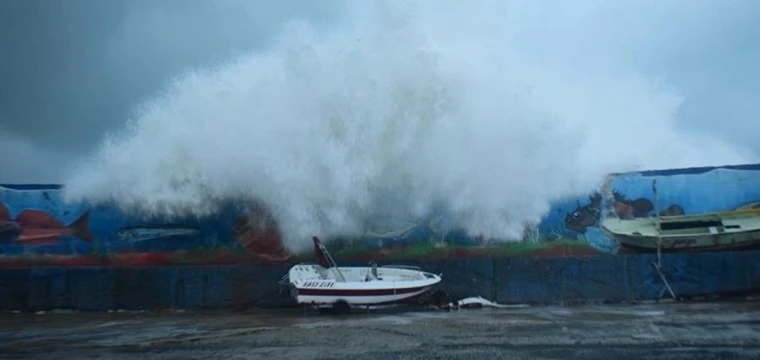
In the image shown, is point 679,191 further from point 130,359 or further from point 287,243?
point 130,359

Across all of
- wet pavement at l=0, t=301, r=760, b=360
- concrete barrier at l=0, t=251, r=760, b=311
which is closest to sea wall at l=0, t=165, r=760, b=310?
concrete barrier at l=0, t=251, r=760, b=311

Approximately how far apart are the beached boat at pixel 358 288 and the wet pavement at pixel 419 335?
44cm

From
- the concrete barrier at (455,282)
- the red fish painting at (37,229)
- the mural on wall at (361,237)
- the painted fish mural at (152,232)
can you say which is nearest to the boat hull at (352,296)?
the concrete barrier at (455,282)

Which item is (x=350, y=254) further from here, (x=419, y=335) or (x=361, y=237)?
(x=419, y=335)

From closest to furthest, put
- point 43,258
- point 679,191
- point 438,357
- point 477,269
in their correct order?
point 438,357 < point 477,269 < point 679,191 < point 43,258

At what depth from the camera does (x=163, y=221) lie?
2173 cm

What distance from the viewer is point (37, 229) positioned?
22.1 metres

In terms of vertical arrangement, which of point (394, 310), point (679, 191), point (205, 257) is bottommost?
point (394, 310)

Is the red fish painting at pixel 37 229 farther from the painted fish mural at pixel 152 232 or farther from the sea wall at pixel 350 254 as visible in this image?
the painted fish mural at pixel 152 232

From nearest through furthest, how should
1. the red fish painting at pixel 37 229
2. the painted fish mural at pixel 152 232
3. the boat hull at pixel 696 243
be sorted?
the boat hull at pixel 696 243 < the painted fish mural at pixel 152 232 < the red fish painting at pixel 37 229

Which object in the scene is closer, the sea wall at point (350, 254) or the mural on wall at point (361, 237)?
the sea wall at point (350, 254)

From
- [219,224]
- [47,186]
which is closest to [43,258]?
[47,186]

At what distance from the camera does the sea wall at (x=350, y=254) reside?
18.3 metres

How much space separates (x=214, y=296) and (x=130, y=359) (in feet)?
29.0
